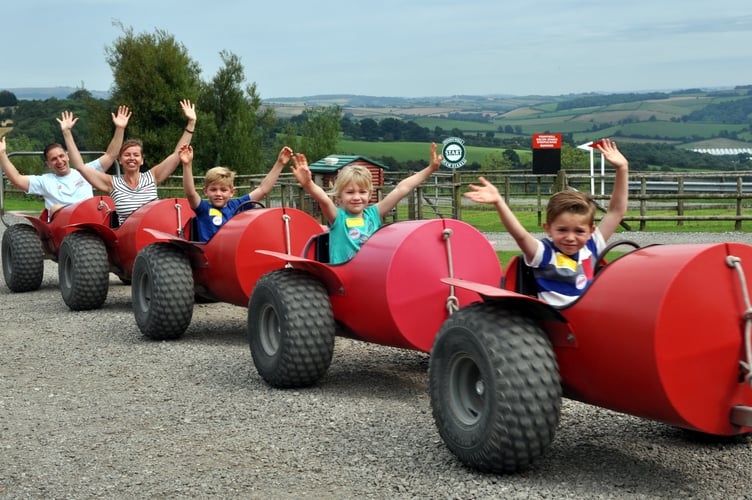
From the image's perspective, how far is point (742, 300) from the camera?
4.64 metres

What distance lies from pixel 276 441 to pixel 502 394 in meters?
1.57

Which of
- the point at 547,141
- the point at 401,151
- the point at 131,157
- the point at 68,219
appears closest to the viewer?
the point at 131,157

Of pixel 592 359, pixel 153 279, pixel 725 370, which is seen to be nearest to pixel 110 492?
pixel 592 359

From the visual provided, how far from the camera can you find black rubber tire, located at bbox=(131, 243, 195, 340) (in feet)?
29.5

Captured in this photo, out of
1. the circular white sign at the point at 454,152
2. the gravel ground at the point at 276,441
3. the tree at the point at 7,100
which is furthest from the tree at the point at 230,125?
the tree at the point at 7,100

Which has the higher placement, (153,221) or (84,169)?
(84,169)

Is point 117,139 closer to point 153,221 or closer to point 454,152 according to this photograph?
point 153,221

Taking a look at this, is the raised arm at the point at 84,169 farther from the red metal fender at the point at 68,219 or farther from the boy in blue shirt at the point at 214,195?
the boy in blue shirt at the point at 214,195

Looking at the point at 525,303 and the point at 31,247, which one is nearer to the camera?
the point at 525,303

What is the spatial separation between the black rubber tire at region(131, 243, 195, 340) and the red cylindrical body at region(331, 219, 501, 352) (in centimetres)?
263

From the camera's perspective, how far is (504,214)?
5.29 m

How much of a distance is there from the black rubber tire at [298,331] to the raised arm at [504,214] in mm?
1849

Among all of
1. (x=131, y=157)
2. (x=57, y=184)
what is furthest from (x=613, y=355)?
(x=57, y=184)

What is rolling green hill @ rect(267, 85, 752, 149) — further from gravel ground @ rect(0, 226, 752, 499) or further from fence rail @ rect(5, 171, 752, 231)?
gravel ground @ rect(0, 226, 752, 499)
